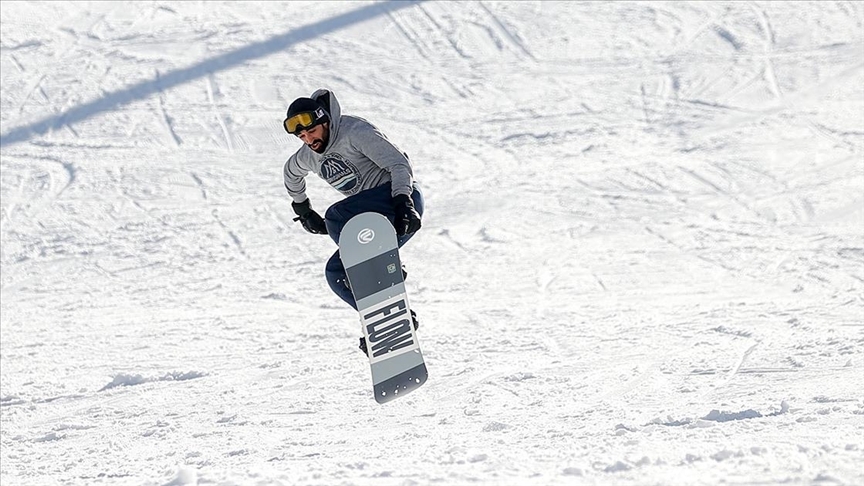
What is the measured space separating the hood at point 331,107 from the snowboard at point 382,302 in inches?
18.1

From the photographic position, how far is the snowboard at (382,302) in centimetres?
530

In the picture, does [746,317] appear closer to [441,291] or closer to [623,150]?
[441,291]

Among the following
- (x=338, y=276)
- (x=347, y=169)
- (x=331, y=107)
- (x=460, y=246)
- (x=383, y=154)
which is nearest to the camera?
(x=331, y=107)

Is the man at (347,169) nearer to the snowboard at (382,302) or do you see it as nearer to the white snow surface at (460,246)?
the snowboard at (382,302)

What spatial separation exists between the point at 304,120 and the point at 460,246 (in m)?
5.08

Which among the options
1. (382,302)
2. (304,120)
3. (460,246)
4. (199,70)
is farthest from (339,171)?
(199,70)

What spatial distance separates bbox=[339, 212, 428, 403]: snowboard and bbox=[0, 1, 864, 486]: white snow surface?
1.36ft

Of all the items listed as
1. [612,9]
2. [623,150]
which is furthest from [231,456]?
[612,9]

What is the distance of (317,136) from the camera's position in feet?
16.9

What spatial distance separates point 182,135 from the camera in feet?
40.3

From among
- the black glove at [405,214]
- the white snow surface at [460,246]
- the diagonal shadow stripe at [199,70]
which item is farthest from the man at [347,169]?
the diagonal shadow stripe at [199,70]

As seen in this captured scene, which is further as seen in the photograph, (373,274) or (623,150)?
(623,150)

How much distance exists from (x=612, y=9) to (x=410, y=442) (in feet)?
36.3

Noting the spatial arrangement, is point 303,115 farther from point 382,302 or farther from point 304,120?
point 382,302
